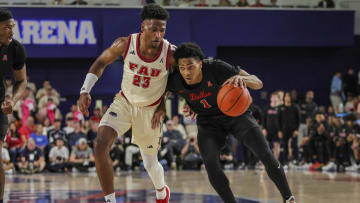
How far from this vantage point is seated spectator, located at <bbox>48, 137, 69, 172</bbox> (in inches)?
603

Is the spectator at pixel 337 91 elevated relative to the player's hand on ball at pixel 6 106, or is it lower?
elevated

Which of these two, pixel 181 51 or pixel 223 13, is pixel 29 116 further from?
pixel 181 51

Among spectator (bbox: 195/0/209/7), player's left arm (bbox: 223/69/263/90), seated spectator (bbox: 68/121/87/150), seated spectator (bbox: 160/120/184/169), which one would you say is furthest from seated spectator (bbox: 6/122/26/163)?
player's left arm (bbox: 223/69/263/90)

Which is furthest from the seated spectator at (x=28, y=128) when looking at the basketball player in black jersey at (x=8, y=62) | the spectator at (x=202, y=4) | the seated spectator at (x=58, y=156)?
the basketball player in black jersey at (x=8, y=62)

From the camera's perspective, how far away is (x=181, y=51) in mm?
6027

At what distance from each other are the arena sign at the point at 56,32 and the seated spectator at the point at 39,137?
353cm

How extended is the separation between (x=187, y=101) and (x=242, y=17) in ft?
44.5

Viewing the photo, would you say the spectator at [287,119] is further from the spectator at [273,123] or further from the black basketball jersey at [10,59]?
the black basketball jersey at [10,59]

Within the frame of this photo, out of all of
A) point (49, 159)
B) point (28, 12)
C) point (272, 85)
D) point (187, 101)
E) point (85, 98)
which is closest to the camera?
point (85, 98)

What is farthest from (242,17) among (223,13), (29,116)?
(29,116)

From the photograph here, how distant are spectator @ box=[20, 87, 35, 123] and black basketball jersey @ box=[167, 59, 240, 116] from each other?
10710 millimetres

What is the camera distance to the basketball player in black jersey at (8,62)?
244 inches

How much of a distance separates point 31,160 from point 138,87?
929cm

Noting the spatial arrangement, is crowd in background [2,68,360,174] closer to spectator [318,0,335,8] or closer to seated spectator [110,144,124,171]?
seated spectator [110,144,124,171]
